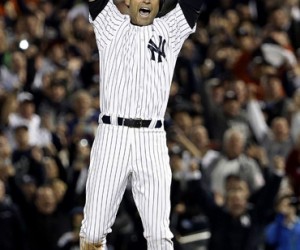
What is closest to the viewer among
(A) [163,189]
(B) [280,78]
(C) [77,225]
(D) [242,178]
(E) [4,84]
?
(A) [163,189]

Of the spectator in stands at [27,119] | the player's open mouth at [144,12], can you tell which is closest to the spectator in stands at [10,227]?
the spectator in stands at [27,119]

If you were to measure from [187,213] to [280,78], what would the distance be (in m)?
3.44

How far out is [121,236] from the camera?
11.6 m

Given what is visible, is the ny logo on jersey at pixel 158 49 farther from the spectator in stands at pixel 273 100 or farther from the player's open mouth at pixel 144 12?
the spectator in stands at pixel 273 100

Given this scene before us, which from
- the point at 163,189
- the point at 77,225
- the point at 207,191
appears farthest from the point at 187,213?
the point at 163,189

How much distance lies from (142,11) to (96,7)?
34 cm

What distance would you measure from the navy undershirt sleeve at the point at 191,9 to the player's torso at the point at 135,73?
0.27 meters

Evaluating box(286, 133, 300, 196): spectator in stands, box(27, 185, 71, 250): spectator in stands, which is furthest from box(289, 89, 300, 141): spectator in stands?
box(27, 185, 71, 250): spectator in stands

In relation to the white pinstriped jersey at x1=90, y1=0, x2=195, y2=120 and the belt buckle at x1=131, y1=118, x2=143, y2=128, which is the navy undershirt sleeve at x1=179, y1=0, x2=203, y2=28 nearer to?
the white pinstriped jersey at x1=90, y1=0, x2=195, y2=120

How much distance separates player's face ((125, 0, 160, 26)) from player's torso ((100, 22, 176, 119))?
5 centimetres

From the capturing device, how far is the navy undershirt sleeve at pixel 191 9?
820 cm

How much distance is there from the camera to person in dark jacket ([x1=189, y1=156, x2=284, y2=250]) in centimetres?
1138

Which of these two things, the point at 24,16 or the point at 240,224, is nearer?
the point at 240,224

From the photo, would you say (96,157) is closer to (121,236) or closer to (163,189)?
(163,189)
